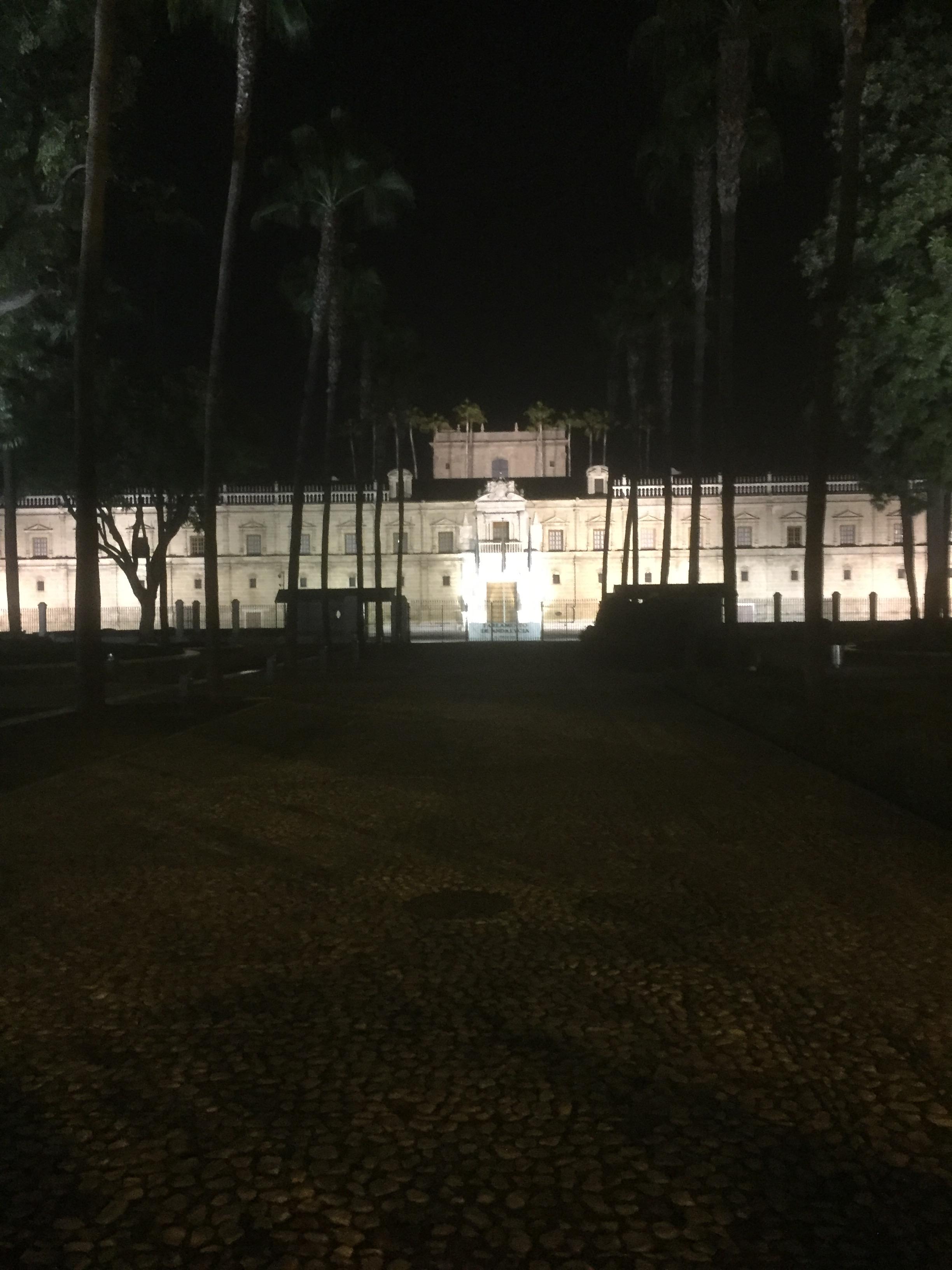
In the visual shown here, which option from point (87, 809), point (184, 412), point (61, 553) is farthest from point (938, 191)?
point (61, 553)

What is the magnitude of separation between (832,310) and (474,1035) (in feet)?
55.9

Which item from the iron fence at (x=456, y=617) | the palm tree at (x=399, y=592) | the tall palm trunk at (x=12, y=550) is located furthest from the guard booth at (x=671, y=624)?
the tall palm trunk at (x=12, y=550)

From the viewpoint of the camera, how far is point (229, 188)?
25844 millimetres

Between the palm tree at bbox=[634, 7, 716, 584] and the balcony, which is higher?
the palm tree at bbox=[634, 7, 716, 584]

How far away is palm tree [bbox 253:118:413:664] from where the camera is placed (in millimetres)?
32750

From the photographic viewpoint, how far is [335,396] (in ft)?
144

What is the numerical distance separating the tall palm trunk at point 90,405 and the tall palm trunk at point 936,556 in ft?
69.0

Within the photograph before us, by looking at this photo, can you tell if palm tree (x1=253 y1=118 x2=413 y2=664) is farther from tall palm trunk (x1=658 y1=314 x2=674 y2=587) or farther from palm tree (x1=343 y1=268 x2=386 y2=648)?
tall palm trunk (x1=658 y1=314 x2=674 y2=587)

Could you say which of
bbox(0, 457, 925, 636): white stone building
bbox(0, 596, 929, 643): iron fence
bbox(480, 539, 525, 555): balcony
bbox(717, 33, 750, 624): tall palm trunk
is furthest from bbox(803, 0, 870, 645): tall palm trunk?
bbox(480, 539, 525, 555): balcony

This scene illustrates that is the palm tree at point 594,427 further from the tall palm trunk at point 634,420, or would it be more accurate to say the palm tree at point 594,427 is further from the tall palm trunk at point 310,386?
the tall palm trunk at point 310,386

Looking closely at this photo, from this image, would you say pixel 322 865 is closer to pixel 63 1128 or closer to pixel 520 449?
pixel 63 1128

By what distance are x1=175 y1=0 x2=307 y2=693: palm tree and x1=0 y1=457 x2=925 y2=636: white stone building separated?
60484 mm

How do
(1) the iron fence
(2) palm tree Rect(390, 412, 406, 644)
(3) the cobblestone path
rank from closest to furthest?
(3) the cobblestone path < (2) palm tree Rect(390, 412, 406, 644) < (1) the iron fence

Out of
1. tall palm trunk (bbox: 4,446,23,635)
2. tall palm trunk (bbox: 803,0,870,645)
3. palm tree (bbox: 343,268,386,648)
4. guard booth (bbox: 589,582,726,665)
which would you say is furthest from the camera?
tall palm trunk (bbox: 4,446,23,635)
